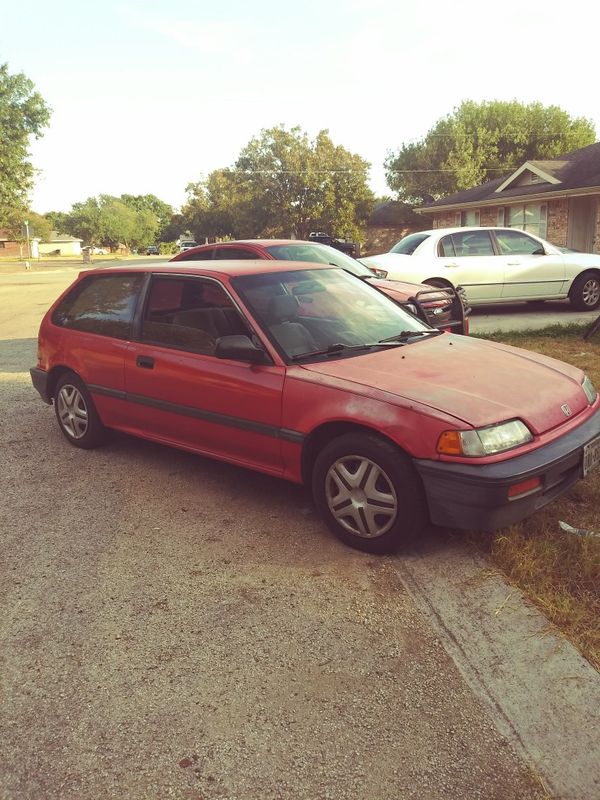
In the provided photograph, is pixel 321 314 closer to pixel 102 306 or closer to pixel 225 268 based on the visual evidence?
pixel 225 268

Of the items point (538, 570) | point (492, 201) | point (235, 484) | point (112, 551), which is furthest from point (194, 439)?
point (492, 201)

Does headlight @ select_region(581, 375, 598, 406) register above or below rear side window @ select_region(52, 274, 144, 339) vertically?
below

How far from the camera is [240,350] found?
12.9ft

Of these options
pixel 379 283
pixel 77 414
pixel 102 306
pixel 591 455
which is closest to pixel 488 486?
pixel 591 455

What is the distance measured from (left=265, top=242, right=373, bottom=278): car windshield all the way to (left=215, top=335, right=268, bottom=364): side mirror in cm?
408

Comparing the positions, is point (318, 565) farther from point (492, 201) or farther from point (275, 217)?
point (275, 217)

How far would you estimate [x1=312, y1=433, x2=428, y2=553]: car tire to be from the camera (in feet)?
11.1

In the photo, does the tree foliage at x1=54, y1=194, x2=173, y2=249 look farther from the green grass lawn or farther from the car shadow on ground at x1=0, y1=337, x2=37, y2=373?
the green grass lawn

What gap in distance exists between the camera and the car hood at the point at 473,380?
3.42m

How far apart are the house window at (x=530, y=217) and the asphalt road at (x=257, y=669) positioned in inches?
942

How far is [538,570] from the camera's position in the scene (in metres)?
3.28

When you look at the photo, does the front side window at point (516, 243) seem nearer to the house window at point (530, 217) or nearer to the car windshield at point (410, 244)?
the car windshield at point (410, 244)

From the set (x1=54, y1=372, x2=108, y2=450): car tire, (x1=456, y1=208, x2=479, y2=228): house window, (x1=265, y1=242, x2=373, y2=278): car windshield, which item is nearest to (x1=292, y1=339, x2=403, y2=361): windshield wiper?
(x1=54, y1=372, x2=108, y2=450): car tire

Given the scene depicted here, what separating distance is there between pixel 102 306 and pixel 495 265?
872 cm
